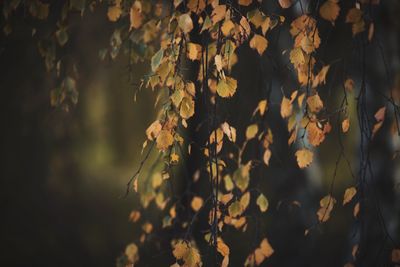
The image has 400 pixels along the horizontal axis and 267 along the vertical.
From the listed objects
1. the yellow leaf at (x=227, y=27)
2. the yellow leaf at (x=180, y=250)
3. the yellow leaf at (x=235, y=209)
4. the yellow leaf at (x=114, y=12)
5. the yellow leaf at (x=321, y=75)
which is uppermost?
the yellow leaf at (x=114, y=12)

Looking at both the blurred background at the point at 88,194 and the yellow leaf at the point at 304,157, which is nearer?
the yellow leaf at the point at 304,157

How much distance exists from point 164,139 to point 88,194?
25.8 ft

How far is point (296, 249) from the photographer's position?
12.3 ft

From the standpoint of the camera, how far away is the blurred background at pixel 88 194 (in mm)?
3268

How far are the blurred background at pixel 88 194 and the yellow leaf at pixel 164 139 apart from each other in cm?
154

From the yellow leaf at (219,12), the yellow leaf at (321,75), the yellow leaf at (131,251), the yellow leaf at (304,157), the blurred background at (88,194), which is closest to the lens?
the yellow leaf at (219,12)

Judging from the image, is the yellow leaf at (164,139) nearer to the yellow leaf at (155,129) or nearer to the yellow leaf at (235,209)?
the yellow leaf at (155,129)

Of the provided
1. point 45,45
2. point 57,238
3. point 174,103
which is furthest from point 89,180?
point 174,103

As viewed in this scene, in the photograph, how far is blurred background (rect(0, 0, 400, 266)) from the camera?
3.27 m

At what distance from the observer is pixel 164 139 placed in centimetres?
145

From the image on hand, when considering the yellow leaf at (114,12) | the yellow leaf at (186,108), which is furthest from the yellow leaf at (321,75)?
the yellow leaf at (114,12)

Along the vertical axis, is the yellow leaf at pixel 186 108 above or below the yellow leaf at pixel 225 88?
below

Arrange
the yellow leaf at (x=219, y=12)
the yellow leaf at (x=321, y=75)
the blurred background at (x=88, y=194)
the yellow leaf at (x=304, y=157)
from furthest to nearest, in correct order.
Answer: the blurred background at (x=88, y=194) < the yellow leaf at (x=321, y=75) < the yellow leaf at (x=304, y=157) < the yellow leaf at (x=219, y=12)

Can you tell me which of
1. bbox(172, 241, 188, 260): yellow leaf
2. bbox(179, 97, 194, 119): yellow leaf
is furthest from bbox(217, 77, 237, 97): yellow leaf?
bbox(172, 241, 188, 260): yellow leaf
